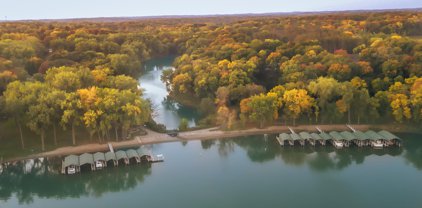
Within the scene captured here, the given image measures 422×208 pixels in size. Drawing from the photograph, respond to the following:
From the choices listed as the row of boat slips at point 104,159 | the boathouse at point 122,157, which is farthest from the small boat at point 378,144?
the boathouse at point 122,157

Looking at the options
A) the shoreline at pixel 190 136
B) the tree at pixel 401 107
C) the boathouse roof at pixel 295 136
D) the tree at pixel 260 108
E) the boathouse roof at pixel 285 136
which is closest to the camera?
the shoreline at pixel 190 136

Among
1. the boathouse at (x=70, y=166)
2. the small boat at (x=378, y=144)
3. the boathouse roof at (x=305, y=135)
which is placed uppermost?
the boathouse roof at (x=305, y=135)

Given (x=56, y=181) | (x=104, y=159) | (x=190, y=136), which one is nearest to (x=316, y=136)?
(x=190, y=136)

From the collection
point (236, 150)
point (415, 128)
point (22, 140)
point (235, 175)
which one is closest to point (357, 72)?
point (415, 128)

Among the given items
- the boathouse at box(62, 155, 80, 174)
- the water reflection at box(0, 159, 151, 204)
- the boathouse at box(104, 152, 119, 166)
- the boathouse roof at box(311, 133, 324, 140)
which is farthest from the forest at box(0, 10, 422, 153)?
the boathouse at box(62, 155, 80, 174)

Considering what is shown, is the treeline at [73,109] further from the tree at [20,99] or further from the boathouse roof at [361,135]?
the boathouse roof at [361,135]

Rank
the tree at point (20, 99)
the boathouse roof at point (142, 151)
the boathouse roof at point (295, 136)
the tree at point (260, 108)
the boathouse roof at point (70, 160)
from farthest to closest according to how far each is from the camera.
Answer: the tree at point (260, 108)
the boathouse roof at point (295, 136)
the tree at point (20, 99)
the boathouse roof at point (142, 151)
the boathouse roof at point (70, 160)

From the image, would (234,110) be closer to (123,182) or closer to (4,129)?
(123,182)

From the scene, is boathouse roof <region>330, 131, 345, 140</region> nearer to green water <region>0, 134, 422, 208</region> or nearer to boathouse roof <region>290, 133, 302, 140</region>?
green water <region>0, 134, 422, 208</region>
